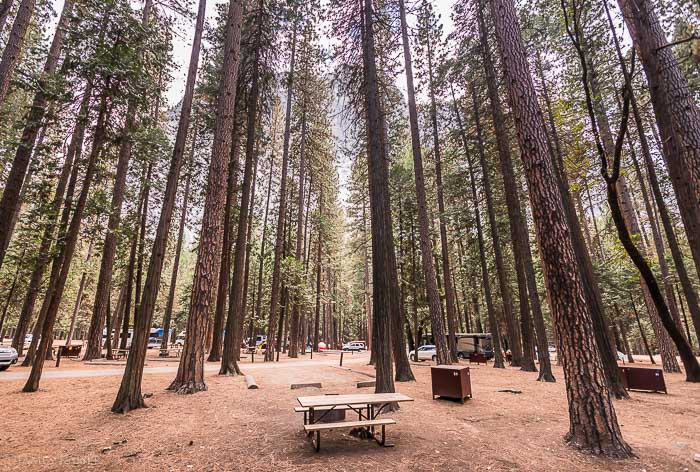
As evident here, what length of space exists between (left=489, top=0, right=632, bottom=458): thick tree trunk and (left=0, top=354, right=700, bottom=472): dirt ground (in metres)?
0.46

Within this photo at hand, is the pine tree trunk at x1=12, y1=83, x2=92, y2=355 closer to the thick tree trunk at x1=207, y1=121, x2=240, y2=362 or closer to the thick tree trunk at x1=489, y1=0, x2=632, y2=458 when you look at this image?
the thick tree trunk at x1=207, y1=121, x2=240, y2=362

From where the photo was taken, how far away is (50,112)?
864 centimetres

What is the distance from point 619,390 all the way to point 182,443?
410 inches

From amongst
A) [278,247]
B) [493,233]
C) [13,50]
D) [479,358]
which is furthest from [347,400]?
[479,358]

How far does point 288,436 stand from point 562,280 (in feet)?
16.5

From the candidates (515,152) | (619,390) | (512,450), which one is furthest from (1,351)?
(515,152)

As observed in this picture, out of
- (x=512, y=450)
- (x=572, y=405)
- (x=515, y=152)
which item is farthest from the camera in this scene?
(x=515, y=152)

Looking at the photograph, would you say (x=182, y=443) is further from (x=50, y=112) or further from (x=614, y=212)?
(x=50, y=112)

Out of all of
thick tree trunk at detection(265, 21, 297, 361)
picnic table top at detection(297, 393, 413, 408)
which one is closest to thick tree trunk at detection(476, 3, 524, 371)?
picnic table top at detection(297, 393, 413, 408)

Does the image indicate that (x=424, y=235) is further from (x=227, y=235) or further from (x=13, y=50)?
(x=13, y=50)

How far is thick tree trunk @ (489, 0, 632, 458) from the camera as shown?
4539mm

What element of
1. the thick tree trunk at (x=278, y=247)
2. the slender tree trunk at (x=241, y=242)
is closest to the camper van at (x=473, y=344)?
the thick tree trunk at (x=278, y=247)

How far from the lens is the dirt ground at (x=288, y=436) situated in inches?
153

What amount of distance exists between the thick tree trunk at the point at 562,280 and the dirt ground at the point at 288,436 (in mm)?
462
